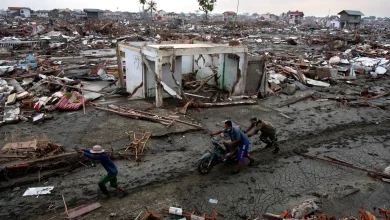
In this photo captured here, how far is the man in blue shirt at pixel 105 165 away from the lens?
234 inches

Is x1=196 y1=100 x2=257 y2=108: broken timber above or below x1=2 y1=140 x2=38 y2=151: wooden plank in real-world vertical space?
above

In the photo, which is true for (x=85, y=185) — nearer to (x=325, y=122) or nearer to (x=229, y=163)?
(x=229, y=163)

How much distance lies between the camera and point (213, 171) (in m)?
7.84

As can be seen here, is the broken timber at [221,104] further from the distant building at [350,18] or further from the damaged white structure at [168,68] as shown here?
the distant building at [350,18]

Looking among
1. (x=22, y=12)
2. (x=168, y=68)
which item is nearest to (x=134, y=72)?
(x=168, y=68)

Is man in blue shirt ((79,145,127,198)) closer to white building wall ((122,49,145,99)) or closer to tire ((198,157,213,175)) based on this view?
tire ((198,157,213,175))

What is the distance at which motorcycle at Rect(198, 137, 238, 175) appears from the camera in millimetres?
7465

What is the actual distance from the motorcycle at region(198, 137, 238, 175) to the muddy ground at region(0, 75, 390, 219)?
0.79 feet

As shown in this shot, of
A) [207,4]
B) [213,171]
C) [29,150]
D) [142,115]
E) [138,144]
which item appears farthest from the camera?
[207,4]

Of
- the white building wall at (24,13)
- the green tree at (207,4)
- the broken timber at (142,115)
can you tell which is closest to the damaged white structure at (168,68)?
the broken timber at (142,115)

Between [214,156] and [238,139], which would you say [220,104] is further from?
[214,156]

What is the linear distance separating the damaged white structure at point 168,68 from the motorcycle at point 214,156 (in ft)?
17.1

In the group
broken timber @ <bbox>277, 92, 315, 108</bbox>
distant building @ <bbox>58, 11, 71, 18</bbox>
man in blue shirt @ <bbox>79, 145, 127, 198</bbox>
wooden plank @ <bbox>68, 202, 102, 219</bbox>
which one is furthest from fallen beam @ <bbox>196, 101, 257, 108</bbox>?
distant building @ <bbox>58, 11, 71, 18</bbox>

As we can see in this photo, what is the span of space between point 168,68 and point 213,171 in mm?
6954
